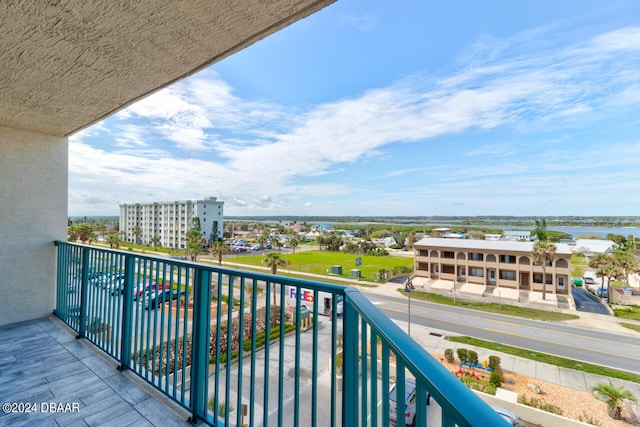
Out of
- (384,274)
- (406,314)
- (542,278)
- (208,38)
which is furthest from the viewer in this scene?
(384,274)

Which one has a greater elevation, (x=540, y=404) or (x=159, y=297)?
(x=159, y=297)

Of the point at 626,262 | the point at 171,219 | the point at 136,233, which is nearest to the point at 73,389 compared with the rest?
the point at 171,219

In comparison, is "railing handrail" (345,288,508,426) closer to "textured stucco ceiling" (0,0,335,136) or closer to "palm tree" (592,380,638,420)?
"textured stucco ceiling" (0,0,335,136)

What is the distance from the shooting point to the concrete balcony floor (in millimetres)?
1535

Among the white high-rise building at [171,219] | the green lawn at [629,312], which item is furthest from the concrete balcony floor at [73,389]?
the green lawn at [629,312]

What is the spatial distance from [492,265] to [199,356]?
27.8 metres

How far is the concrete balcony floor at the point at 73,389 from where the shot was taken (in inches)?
60.4

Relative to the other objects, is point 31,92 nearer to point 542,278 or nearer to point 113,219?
point 113,219

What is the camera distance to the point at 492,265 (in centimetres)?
2433

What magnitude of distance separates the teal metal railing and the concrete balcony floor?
9cm

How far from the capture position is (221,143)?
117 feet

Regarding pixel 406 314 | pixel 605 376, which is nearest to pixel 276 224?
pixel 406 314

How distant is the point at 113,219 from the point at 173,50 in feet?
52.8

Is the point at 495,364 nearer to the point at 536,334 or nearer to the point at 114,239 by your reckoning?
the point at 536,334
